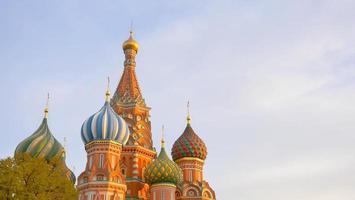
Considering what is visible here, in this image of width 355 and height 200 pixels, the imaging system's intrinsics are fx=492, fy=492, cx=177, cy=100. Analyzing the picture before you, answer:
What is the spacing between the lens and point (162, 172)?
34719 mm

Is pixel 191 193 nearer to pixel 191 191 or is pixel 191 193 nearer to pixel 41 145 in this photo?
pixel 191 191

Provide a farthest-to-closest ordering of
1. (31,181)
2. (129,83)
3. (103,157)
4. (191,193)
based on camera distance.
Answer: (129,83) < (191,193) < (103,157) < (31,181)

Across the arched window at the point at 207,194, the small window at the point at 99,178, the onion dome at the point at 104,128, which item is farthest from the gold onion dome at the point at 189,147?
the small window at the point at 99,178

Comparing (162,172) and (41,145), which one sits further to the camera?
(41,145)

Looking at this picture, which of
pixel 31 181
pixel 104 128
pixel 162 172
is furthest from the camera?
pixel 162 172

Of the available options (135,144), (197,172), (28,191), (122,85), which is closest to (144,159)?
(135,144)

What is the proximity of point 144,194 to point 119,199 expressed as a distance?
465 cm

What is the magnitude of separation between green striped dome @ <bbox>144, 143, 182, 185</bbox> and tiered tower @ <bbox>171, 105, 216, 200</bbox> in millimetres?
1937

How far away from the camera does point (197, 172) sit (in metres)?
39.0

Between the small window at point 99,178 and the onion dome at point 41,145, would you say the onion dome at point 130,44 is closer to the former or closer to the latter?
the onion dome at point 41,145

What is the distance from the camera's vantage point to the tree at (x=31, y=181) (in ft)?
54.5

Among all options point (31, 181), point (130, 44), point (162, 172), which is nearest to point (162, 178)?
point (162, 172)

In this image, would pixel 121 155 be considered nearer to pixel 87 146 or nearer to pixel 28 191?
pixel 87 146

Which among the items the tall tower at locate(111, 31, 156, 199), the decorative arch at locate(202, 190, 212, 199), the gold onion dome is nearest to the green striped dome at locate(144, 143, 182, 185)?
the tall tower at locate(111, 31, 156, 199)
